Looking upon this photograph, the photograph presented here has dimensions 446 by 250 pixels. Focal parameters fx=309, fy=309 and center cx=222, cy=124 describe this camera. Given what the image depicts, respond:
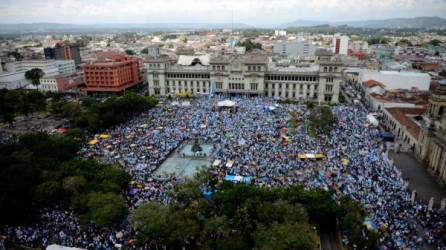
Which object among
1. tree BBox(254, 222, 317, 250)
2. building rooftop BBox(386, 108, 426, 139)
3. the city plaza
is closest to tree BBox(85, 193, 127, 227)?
the city plaza

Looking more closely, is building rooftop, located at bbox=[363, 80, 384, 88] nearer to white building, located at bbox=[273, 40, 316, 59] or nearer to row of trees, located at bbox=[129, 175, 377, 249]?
row of trees, located at bbox=[129, 175, 377, 249]

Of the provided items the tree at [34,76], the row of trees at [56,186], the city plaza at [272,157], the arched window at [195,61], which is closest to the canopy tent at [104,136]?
the city plaza at [272,157]

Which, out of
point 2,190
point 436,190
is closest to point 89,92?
point 2,190

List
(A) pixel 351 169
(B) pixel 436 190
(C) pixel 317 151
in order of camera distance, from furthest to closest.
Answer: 1. (C) pixel 317 151
2. (A) pixel 351 169
3. (B) pixel 436 190

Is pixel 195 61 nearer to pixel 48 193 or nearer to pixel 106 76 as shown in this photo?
pixel 106 76

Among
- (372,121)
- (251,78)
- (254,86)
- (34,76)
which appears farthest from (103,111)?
(372,121)

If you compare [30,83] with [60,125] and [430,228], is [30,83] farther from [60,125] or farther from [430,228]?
[430,228]
